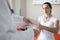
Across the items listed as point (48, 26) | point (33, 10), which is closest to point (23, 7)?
point (33, 10)

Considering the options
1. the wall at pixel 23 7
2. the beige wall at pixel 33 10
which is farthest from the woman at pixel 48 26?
the wall at pixel 23 7

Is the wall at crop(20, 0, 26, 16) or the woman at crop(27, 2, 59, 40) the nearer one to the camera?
the woman at crop(27, 2, 59, 40)

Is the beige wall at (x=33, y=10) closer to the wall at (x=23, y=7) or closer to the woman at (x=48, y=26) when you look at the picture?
the wall at (x=23, y=7)

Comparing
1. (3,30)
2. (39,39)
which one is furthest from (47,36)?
(3,30)

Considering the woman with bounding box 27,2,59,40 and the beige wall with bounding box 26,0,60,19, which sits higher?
the beige wall with bounding box 26,0,60,19

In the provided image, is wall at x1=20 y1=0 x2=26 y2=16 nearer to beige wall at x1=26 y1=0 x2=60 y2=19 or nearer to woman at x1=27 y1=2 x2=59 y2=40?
beige wall at x1=26 y1=0 x2=60 y2=19

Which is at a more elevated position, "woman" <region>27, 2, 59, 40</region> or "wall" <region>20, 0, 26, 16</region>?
"wall" <region>20, 0, 26, 16</region>

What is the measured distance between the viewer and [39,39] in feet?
6.09

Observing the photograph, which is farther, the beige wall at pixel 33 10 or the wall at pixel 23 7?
the wall at pixel 23 7

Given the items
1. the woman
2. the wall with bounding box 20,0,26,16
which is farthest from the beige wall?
the woman

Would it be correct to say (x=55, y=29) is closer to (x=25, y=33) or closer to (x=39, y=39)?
(x=39, y=39)

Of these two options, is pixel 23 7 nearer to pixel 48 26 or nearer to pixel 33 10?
pixel 33 10

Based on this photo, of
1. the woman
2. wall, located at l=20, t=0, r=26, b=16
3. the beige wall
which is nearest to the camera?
the woman

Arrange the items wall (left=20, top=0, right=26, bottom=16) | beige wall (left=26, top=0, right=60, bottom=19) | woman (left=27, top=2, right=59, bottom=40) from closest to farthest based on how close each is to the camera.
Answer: woman (left=27, top=2, right=59, bottom=40)
beige wall (left=26, top=0, right=60, bottom=19)
wall (left=20, top=0, right=26, bottom=16)
